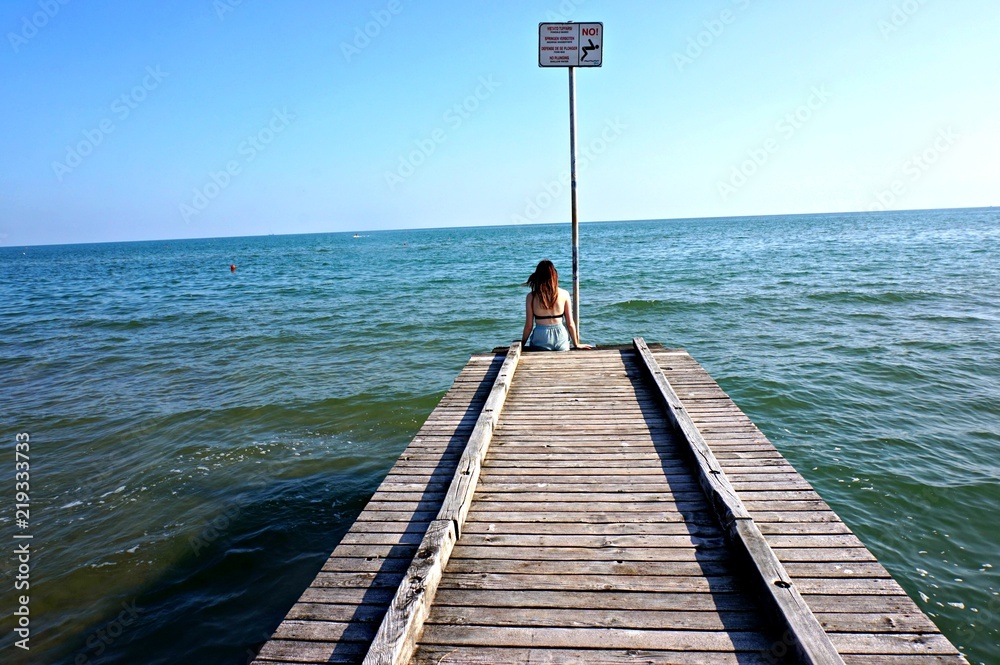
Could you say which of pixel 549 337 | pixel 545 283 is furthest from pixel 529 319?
pixel 545 283

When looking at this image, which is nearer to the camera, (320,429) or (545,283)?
(545,283)

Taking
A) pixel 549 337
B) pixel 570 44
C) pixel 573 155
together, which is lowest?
pixel 549 337

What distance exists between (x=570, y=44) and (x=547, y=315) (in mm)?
4263

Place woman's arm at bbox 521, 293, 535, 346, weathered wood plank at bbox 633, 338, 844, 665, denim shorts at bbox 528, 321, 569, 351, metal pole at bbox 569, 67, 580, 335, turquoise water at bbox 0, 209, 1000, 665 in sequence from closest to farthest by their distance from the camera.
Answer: weathered wood plank at bbox 633, 338, 844, 665
turquoise water at bbox 0, 209, 1000, 665
woman's arm at bbox 521, 293, 535, 346
denim shorts at bbox 528, 321, 569, 351
metal pole at bbox 569, 67, 580, 335

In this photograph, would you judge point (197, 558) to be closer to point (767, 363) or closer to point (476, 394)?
point (476, 394)

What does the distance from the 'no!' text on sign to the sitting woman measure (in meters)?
3.33

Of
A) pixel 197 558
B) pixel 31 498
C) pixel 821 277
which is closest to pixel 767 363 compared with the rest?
pixel 197 558

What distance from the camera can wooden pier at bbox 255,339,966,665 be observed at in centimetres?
277

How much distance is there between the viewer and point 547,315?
8.28 metres

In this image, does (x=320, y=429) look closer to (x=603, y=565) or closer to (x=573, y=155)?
(x=573, y=155)

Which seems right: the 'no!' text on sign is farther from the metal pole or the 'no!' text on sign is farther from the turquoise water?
the turquoise water

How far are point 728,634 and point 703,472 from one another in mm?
1510

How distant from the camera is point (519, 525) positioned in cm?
393

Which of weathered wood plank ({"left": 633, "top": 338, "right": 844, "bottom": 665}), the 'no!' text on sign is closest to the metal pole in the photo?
the 'no!' text on sign
